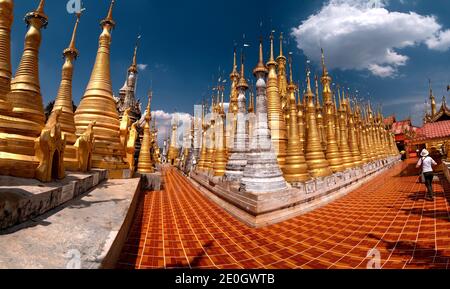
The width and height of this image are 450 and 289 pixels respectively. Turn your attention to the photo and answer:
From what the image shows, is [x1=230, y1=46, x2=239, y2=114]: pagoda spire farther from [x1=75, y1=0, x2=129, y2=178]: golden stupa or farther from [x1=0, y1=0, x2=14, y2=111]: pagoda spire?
[x1=0, y1=0, x2=14, y2=111]: pagoda spire

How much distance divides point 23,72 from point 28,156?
2918 millimetres

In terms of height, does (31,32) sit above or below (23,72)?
above

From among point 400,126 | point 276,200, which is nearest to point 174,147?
point 276,200

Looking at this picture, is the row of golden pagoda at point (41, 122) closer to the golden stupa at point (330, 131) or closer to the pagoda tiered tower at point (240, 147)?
the pagoda tiered tower at point (240, 147)

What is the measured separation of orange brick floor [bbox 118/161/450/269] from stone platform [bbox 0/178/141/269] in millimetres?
776

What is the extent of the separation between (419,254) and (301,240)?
190cm

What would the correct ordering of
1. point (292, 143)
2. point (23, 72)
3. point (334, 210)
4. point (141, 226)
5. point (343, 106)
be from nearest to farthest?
point (141, 226) → point (23, 72) → point (334, 210) → point (292, 143) → point (343, 106)

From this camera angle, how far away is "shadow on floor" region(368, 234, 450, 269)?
10.3 feet

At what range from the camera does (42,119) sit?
5.55 metres

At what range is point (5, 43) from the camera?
17.7 feet

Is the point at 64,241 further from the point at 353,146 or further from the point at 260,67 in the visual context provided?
the point at 353,146
